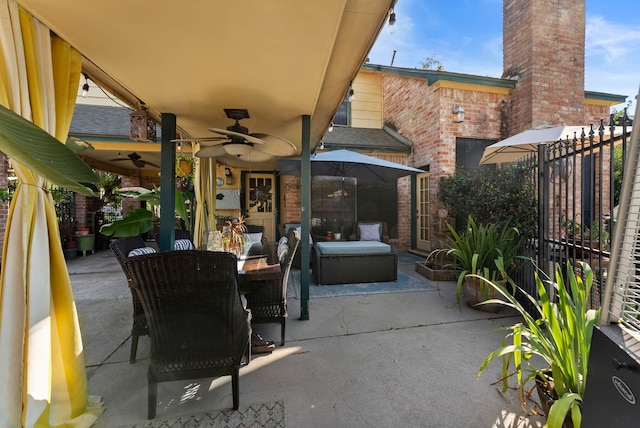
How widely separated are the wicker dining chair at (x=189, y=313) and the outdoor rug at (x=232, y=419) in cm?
7

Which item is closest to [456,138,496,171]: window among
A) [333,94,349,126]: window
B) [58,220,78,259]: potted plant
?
[333,94,349,126]: window

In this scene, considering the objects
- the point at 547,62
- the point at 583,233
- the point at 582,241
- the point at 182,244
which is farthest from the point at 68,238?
the point at 547,62

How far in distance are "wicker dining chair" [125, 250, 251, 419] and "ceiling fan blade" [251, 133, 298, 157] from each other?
1.61 metres

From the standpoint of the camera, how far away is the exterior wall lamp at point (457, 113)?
246 inches

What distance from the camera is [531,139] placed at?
4055 millimetres

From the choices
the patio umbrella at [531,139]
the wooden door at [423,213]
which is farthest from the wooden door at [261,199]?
the patio umbrella at [531,139]

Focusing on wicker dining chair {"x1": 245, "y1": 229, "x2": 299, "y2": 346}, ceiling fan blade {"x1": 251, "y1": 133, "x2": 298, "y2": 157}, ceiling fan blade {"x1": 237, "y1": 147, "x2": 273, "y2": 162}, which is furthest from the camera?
ceiling fan blade {"x1": 237, "y1": 147, "x2": 273, "y2": 162}

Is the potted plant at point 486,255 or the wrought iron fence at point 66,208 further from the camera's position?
the wrought iron fence at point 66,208

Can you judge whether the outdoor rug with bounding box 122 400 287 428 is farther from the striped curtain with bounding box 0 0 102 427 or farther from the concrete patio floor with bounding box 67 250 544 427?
the striped curtain with bounding box 0 0 102 427

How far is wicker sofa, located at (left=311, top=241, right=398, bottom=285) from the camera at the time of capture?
4.78 m

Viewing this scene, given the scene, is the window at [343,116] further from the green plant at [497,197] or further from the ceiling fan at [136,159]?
the ceiling fan at [136,159]

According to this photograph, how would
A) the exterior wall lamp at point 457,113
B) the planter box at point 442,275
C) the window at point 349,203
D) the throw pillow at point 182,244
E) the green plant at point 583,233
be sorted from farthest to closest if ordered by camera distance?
the window at point 349,203 → the exterior wall lamp at point 457,113 → the planter box at point 442,275 → the throw pillow at point 182,244 → the green plant at point 583,233

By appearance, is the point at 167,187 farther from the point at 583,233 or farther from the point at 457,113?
the point at 457,113

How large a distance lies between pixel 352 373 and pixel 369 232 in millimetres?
A: 4643
